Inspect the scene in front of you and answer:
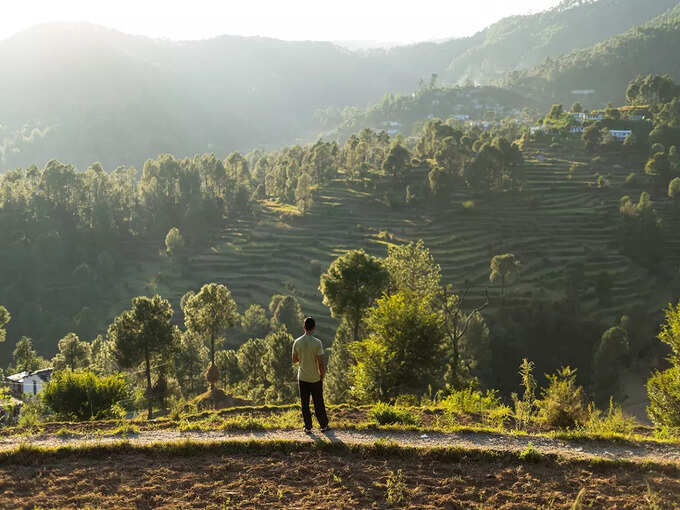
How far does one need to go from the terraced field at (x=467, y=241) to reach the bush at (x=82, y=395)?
4941 centimetres

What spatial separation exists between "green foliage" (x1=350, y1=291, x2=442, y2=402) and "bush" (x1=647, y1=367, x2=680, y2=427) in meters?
9.79

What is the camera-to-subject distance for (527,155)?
114 metres

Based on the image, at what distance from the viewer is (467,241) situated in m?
85.6

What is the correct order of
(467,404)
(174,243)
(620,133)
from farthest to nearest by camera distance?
(620,133)
(174,243)
(467,404)

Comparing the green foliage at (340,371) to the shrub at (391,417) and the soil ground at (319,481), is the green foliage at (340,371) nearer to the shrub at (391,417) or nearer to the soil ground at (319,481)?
the shrub at (391,417)

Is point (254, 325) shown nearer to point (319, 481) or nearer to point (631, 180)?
point (319, 481)

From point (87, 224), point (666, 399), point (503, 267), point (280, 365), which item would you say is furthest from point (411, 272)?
point (87, 224)

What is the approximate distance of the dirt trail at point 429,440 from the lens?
466 inches

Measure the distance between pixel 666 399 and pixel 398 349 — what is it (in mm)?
11817

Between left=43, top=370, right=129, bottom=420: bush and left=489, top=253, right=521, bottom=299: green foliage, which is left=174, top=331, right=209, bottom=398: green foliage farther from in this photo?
left=489, top=253, right=521, bottom=299: green foliage

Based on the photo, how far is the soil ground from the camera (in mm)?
9875

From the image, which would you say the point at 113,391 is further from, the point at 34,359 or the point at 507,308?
the point at 507,308

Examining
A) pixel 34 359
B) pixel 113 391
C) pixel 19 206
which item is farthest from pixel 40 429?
pixel 19 206

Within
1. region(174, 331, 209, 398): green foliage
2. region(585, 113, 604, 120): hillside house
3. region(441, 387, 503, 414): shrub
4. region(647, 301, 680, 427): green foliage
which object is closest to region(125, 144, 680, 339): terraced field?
region(174, 331, 209, 398): green foliage
